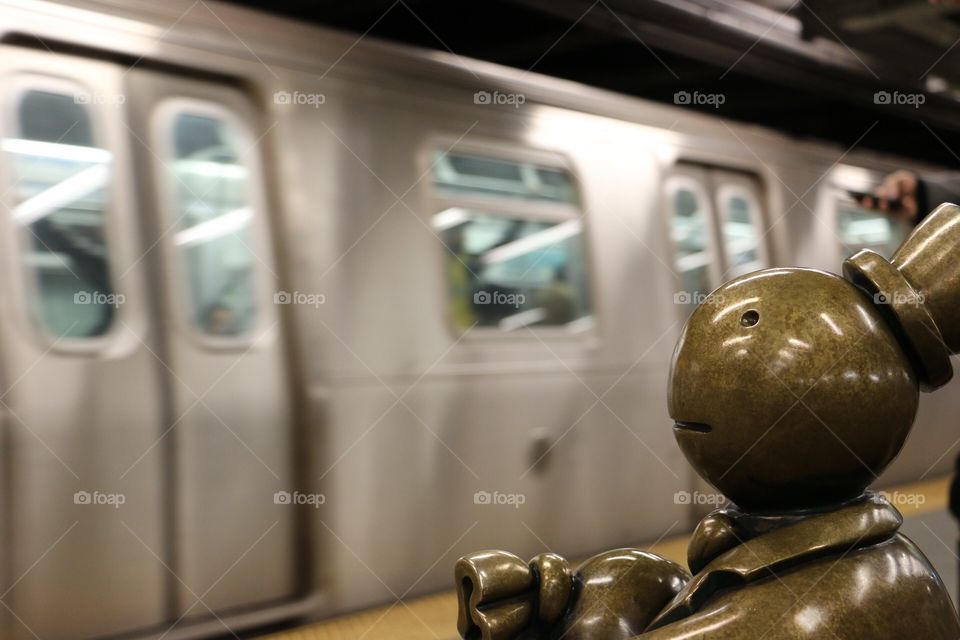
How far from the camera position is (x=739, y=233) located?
5.32 metres

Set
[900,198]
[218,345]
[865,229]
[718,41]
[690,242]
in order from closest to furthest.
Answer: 1. [900,198]
2. [218,345]
3. [718,41]
4. [690,242]
5. [865,229]

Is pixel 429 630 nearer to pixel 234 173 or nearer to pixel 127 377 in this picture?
pixel 127 377

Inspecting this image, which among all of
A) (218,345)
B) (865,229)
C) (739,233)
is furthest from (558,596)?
(865,229)

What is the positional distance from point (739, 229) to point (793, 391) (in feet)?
14.0

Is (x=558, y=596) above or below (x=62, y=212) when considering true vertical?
below

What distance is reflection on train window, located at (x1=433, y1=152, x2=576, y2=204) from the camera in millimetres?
3934

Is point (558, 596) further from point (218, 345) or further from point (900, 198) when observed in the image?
point (218, 345)

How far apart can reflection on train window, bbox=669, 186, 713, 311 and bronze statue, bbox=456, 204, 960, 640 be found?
357 centimetres

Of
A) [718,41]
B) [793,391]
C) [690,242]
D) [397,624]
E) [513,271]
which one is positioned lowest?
[397,624]

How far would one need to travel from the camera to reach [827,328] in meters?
1.27

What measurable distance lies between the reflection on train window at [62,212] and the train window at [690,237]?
9.77 feet

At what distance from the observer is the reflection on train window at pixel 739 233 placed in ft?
17.2

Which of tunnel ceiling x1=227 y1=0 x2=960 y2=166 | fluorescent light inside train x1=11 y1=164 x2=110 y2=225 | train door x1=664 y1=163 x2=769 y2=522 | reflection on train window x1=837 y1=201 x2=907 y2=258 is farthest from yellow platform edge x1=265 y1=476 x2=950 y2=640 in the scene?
reflection on train window x1=837 y1=201 x2=907 y2=258

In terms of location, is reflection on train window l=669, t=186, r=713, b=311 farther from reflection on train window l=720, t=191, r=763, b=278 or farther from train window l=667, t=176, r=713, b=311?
reflection on train window l=720, t=191, r=763, b=278
